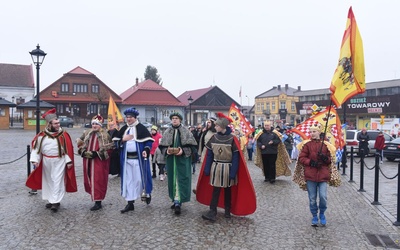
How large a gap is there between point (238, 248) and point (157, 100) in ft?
165

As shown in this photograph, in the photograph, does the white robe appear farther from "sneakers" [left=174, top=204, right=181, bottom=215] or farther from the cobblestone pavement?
"sneakers" [left=174, top=204, right=181, bottom=215]

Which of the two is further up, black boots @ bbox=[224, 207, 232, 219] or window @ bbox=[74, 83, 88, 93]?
window @ bbox=[74, 83, 88, 93]

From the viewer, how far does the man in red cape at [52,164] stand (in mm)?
7113

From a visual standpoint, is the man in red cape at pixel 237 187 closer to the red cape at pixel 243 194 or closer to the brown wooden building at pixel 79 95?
the red cape at pixel 243 194

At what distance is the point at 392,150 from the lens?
18266mm

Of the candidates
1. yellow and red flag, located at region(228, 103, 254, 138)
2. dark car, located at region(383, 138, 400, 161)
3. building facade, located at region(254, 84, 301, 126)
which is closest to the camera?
yellow and red flag, located at region(228, 103, 254, 138)

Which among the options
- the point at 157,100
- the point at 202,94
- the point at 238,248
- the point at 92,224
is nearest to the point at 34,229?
the point at 92,224

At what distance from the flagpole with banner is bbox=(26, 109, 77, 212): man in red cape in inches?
194

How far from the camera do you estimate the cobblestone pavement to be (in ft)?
17.6

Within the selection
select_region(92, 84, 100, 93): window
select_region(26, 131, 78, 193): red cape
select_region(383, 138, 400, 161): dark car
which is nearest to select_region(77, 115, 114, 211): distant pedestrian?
select_region(26, 131, 78, 193): red cape

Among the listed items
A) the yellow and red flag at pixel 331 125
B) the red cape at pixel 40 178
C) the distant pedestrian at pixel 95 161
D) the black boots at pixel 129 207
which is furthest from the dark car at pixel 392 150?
the red cape at pixel 40 178

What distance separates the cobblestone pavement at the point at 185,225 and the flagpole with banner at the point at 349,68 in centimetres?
213

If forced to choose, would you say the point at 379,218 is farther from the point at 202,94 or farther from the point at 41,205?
the point at 202,94

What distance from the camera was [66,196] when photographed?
27.7 feet
